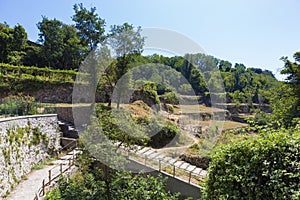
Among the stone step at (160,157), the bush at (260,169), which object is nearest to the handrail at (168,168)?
the stone step at (160,157)

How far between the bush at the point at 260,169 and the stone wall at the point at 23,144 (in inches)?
194

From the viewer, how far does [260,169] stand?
7.50 ft

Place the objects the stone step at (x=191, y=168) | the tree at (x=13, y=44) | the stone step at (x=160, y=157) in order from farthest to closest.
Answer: the tree at (x=13, y=44), the stone step at (x=160, y=157), the stone step at (x=191, y=168)

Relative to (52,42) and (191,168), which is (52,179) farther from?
(52,42)

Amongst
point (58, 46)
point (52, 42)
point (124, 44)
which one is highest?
point (52, 42)

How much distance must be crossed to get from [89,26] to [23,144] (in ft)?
26.0

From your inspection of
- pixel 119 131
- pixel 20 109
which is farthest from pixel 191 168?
pixel 20 109

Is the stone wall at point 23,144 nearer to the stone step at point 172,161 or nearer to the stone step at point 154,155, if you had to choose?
the stone step at point 154,155

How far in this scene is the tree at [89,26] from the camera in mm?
11930

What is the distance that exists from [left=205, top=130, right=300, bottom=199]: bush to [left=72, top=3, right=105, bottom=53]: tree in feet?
36.6

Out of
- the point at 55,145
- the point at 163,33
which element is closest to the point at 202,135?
the point at 163,33

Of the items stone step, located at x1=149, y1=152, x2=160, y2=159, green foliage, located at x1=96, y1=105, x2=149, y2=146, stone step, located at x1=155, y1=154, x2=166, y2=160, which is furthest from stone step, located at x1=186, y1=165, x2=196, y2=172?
green foliage, located at x1=96, y1=105, x2=149, y2=146

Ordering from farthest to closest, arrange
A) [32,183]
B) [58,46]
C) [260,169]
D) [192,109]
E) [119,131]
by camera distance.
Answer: [58,46], [192,109], [32,183], [119,131], [260,169]

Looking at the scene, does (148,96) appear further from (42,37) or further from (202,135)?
(42,37)
